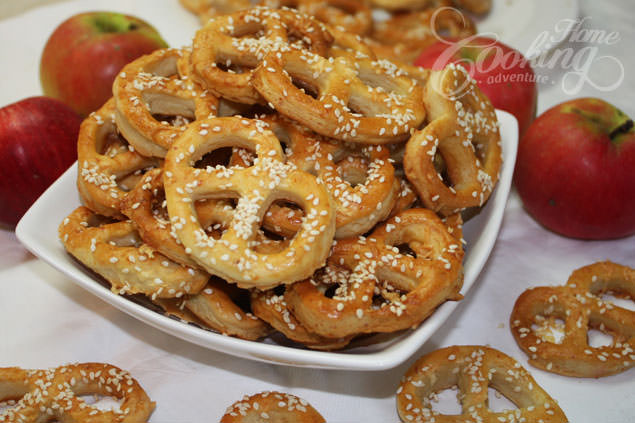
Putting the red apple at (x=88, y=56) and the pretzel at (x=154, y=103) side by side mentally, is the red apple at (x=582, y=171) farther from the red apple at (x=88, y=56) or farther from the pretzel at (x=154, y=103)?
the red apple at (x=88, y=56)

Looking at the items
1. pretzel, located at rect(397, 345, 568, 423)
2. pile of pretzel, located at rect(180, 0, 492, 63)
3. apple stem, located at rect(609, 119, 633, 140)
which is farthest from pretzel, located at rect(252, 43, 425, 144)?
pile of pretzel, located at rect(180, 0, 492, 63)

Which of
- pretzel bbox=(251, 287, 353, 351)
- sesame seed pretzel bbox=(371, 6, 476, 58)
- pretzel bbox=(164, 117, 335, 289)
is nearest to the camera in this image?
pretzel bbox=(164, 117, 335, 289)

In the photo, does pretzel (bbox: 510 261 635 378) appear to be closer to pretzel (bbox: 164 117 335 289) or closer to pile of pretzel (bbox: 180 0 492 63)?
pretzel (bbox: 164 117 335 289)

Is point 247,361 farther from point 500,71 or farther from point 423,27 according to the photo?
point 423,27

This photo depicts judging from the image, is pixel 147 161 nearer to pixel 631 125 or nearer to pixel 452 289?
pixel 452 289

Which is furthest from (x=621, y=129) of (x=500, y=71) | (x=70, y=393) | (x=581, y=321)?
(x=70, y=393)

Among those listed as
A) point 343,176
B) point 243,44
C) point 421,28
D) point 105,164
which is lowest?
point 421,28

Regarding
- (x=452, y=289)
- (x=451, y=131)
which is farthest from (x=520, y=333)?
(x=451, y=131)
